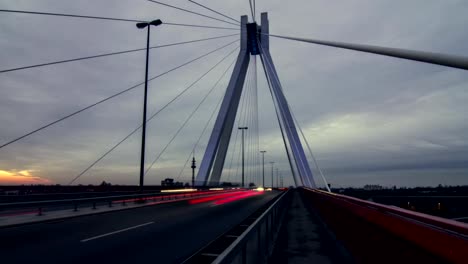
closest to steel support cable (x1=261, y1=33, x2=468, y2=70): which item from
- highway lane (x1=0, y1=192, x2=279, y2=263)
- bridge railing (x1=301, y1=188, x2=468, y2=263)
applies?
bridge railing (x1=301, y1=188, x2=468, y2=263)

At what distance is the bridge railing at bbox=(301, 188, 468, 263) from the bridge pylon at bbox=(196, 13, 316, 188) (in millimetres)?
22906

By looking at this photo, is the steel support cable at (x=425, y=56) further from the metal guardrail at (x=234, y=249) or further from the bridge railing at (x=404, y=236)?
the metal guardrail at (x=234, y=249)

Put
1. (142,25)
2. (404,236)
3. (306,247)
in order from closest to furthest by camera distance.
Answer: (404,236)
(306,247)
(142,25)

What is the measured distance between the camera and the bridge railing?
8.09ft

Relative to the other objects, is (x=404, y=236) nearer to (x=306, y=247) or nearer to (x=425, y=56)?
(x=425, y=56)

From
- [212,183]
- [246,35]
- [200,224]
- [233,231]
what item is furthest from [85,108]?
[246,35]

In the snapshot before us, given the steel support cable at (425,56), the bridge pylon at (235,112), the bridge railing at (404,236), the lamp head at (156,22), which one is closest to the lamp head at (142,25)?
the lamp head at (156,22)

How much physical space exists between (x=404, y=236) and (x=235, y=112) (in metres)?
34.0

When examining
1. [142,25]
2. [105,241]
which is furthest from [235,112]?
[105,241]

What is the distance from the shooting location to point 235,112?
Answer: 3709cm

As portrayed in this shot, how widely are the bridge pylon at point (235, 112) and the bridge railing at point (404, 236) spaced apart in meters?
22.9

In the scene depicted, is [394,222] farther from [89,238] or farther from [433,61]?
[89,238]

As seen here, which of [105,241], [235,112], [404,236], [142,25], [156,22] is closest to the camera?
[404,236]

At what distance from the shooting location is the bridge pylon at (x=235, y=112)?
31.5 metres
